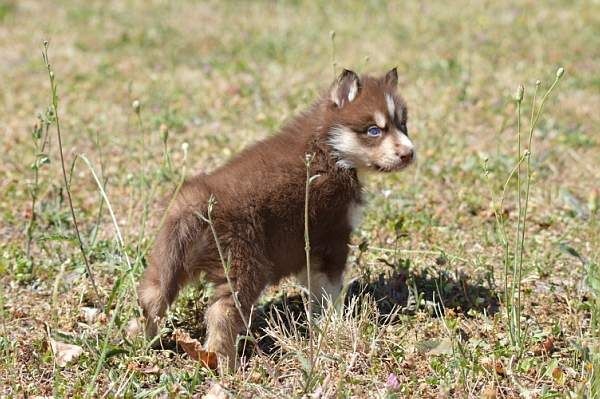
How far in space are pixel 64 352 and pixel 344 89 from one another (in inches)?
83.8

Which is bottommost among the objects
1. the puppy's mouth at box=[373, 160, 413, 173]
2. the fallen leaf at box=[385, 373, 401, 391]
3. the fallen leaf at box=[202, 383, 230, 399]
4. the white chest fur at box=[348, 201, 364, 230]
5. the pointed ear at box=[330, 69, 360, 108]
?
the fallen leaf at box=[202, 383, 230, 399]

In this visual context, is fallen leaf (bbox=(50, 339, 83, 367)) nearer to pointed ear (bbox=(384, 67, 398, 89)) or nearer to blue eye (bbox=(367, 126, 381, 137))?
blue eye (bbox=(367, 126, 381, 137))

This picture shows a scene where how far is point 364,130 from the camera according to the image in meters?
5.32

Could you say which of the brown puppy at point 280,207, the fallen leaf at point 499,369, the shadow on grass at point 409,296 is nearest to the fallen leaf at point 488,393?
the fallen leaf at point 499,369

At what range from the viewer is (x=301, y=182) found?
4.98 meters

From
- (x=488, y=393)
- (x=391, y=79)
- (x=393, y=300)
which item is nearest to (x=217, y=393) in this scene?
(x=488, y=393)

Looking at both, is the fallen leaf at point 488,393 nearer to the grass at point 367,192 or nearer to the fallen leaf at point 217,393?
the grass at point 367,192

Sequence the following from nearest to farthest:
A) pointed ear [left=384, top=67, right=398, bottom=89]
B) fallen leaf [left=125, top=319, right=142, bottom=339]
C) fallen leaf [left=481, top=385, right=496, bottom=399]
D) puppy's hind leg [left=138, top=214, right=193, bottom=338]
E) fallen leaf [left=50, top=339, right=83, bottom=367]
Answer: fallen leaf [left=481, top=385, right=496, bottom=399]
puppy's hind leg [left=138, top=214, right=193, bottom=338]
fallen leaf [left=50, top=339, right=83, bottom=367]
fallen leaf [left=125, top=319, right=142, bottom=339]
pointed ear [left=384, top=67, right=398, bottom=89]

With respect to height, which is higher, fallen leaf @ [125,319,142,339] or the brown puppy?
the brown puppy

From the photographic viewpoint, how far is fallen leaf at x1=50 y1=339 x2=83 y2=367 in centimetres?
465

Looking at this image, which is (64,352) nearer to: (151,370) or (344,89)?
(151,370)

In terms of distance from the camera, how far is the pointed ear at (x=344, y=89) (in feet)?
17.5

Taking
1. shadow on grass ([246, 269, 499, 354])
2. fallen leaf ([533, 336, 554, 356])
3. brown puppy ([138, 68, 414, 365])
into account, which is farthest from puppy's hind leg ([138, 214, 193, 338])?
fallen leaf ([533, 336, 554, 356])

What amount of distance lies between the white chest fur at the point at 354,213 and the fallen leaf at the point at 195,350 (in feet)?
3.73
